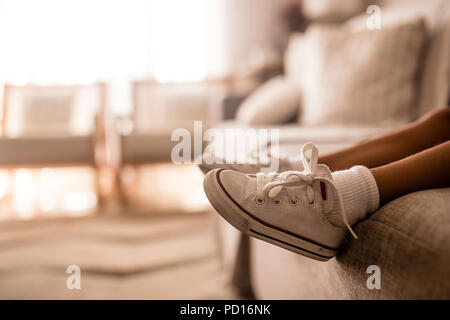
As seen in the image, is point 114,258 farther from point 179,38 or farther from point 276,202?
point 179,38

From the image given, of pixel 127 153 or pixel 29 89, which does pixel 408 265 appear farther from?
pixel 29 89

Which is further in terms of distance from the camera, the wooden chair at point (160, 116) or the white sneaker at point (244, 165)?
the wooden chair at point (160, 116)

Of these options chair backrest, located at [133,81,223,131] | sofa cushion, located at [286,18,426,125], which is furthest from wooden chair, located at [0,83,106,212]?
sofa cushion, located at [286,18,426,125]

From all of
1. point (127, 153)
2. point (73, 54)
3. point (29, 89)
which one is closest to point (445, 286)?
point (127, 153)

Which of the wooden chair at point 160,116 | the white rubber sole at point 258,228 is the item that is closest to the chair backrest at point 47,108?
the wooden chair at point 160,116

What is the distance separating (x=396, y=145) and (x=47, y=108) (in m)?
2.36

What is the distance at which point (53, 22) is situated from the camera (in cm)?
375

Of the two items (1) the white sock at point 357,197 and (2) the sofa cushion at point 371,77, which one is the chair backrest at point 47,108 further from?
(1) the white sock at point 357,197

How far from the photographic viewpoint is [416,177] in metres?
0.53

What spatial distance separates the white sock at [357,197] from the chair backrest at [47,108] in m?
2.19

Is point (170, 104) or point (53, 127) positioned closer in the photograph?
point (53, 127)

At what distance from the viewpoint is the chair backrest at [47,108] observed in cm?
249

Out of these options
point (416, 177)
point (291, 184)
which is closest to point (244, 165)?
point (291, 184)

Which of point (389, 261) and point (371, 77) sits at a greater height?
point (371, 77)
